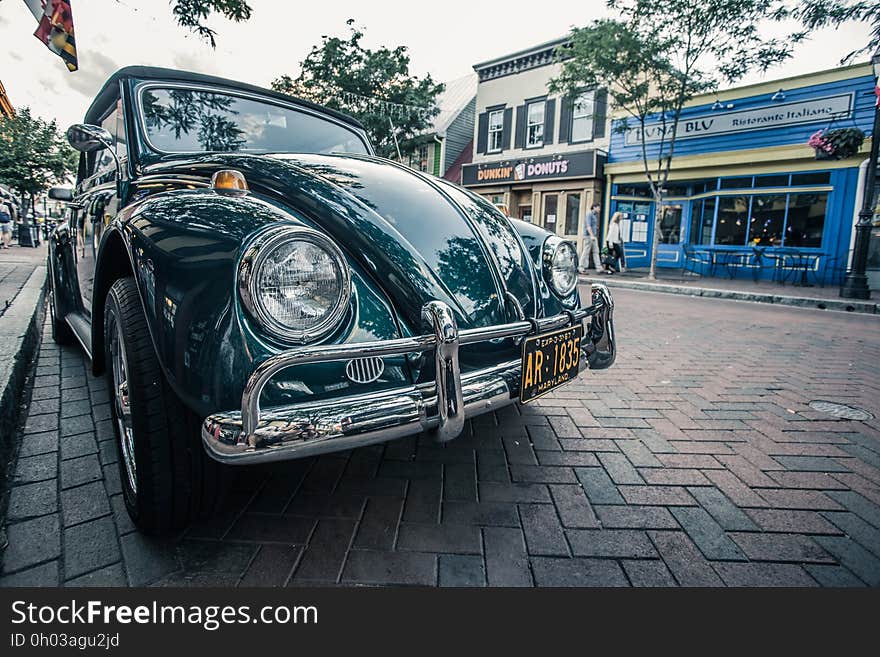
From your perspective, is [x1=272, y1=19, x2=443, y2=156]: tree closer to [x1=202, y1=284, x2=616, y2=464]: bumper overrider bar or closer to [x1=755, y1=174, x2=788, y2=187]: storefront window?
[x1=755, y1=174, x2=788, y2=187]: storefront window

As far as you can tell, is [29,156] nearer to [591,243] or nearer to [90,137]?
[591,243]

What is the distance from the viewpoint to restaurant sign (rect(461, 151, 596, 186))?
1631cm

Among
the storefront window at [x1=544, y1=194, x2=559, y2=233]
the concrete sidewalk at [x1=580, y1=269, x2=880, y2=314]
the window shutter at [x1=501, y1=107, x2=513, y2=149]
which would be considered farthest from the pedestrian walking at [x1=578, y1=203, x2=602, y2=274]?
the window shutter at [x1=501, y1=107, x2=513, y2=149]

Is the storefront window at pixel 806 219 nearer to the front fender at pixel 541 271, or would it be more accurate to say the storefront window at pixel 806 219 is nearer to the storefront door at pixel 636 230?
the storefront door at pixel 636 230

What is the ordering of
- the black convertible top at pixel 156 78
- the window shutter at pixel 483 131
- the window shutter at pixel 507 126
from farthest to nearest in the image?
the window shutter at pixel 483 131, the window shutter at pixel 507 126, the black convertible top at pixel 156 78

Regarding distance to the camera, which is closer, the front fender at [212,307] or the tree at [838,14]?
the front fender at [212,307]

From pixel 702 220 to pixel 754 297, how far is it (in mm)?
5800

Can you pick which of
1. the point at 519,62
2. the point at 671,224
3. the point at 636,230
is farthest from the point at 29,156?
the point at 671,224

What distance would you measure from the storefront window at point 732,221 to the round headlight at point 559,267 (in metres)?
13.3

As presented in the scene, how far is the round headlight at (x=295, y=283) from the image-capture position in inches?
53.1

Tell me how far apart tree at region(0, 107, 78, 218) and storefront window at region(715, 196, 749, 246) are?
2037cm

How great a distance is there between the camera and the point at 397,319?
5.44 ft

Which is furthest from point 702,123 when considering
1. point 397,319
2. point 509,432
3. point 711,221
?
point 397,319

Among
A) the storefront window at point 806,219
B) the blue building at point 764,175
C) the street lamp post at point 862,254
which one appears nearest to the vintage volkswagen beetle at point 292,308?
the street lamp post at point 862,254
